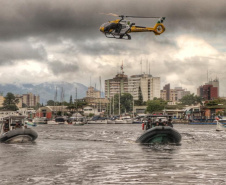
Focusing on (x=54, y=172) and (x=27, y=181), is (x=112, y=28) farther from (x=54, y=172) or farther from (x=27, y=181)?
(x=27, y=181)

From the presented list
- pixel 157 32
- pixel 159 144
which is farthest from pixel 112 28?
pixel 159 144

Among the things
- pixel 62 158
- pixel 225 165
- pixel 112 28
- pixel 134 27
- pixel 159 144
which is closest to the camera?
pixel 225 165

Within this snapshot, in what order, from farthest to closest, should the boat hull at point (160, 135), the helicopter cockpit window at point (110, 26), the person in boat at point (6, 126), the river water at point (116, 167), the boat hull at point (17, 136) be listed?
the person in boat at point (6, 126) < the helicopter cockpit window at point (110, 26) < the boat hull at point (17, 136) < the boat hull at point (160, 135) < the river water at point (116, 167)

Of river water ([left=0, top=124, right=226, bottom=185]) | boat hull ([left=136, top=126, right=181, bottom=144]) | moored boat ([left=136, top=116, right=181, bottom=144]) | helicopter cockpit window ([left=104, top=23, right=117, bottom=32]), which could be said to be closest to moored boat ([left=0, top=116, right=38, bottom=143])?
river water ([left=0, top=124, right=226, bottom=185])

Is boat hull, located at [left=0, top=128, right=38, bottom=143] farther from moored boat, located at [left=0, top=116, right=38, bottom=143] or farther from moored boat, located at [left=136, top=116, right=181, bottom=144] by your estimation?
moored boat, located at [left=136, top=116, right=181, bottom=144]

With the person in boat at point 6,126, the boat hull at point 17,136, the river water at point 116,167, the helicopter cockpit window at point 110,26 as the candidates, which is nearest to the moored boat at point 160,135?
the river water at point 116,167

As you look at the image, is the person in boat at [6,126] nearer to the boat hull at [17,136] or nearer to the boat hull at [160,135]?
the boat hull at [17,136]

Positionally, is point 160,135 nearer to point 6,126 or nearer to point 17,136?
point 17,136
